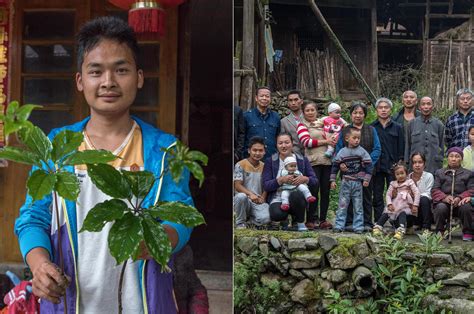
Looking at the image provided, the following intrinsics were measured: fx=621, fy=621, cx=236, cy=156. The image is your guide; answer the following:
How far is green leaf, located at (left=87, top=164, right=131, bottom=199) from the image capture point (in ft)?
6.78

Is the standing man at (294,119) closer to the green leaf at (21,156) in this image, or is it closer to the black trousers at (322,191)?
the black trousers at (322,191)

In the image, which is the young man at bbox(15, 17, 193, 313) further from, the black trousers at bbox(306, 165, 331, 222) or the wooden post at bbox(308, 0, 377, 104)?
the wooden post at bbox(308, 0, 377, 104)

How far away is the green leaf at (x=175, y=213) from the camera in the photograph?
2085mm

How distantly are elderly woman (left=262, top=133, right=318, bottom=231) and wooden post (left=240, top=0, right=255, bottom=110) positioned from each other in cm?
32

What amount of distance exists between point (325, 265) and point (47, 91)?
208 centimetres

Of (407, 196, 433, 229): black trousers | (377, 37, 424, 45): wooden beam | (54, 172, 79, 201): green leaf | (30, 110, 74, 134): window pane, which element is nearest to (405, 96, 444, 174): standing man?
(407, 196, 433, 229): black trousers

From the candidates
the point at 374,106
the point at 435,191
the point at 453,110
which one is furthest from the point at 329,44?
the point at 435,191

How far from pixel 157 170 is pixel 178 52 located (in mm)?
685

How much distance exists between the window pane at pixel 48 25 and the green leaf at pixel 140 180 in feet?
4.53

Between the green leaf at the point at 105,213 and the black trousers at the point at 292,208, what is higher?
the green leaf at the point at 105,213

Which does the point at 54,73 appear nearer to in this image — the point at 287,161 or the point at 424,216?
the point at 287,161

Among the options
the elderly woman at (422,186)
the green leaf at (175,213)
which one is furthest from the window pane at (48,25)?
the elderly woman at (422,186)

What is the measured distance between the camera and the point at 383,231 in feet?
13.4

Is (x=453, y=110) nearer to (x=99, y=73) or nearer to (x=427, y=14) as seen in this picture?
(x=427, y=14)
